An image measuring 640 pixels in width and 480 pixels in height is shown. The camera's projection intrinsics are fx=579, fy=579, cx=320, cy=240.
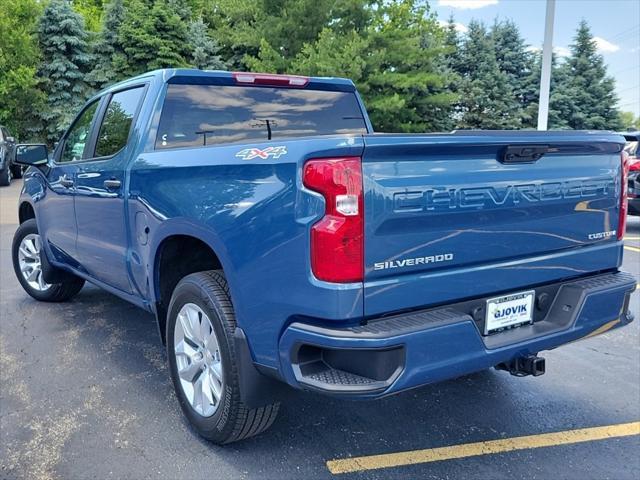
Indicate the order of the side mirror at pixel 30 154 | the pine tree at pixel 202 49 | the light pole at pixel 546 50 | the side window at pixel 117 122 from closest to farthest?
the side window at pixel 117 122 < the side mirror at pixel 30 154 < the light pole at pixel 546 50 < the pine tree at pixel 202 49

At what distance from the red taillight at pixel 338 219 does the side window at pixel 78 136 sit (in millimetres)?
2859

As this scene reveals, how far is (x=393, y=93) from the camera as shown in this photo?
24.1m

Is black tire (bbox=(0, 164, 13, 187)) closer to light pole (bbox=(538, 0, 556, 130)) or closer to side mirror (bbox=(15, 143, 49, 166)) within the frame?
side mirror (bbox=(15, 143, 49, 166))

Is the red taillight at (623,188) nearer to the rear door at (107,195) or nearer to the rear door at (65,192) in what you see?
the rear door at (107,195)

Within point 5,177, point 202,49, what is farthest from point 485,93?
point 5,177

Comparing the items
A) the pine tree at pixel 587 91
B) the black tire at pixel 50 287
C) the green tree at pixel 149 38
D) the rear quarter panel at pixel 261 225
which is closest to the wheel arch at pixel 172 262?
the rear quarter panel at pixel 261 225

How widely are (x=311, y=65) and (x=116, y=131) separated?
19836 mm

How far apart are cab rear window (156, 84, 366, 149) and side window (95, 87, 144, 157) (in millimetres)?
322

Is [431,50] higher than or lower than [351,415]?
higher

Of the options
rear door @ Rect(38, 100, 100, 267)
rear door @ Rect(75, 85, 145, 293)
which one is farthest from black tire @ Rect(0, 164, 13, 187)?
rear door @ Rect(75, 85, 145, 293)

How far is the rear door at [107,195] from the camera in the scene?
3.58 metres

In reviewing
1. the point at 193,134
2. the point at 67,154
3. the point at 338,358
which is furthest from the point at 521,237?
the point at 67,154

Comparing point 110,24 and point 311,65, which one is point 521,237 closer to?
point 311,65

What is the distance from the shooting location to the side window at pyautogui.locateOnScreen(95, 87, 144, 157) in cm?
374
